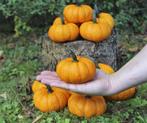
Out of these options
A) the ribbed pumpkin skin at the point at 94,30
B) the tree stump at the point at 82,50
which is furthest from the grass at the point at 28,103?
the ribbed pumpkin skin at the point at 94,30

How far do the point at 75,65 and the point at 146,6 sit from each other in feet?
10.8

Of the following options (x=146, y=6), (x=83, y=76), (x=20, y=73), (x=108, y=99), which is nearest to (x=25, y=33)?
(x=20, y=73)

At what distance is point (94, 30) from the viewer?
4.66m

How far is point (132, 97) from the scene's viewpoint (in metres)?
4.46

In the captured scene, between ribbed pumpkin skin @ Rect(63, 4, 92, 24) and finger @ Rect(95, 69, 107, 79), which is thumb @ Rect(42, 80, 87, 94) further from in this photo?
ribbed pumpkin skin @ Rect(63, 4, 92, 24)

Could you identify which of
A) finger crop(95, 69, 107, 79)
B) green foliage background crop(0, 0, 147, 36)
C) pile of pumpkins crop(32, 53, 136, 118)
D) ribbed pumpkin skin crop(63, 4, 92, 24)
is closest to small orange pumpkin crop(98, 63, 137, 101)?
pile of pumpkins crop(32, 53, 136, 118)

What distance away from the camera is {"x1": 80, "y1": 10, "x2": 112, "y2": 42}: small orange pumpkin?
4.65m

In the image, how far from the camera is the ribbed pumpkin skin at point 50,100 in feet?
13.6

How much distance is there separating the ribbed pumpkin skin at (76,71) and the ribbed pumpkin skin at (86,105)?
30 centimetres

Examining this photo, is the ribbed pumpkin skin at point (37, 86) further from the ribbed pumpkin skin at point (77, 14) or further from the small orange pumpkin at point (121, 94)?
the ribbed pumpkin skin at point (77, 14)

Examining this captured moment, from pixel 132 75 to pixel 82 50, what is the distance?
128cm

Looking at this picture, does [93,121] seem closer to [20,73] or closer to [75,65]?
[75,65]

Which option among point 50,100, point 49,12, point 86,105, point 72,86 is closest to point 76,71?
point 72,86

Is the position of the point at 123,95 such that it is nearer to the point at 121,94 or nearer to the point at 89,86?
the point at 121,94
